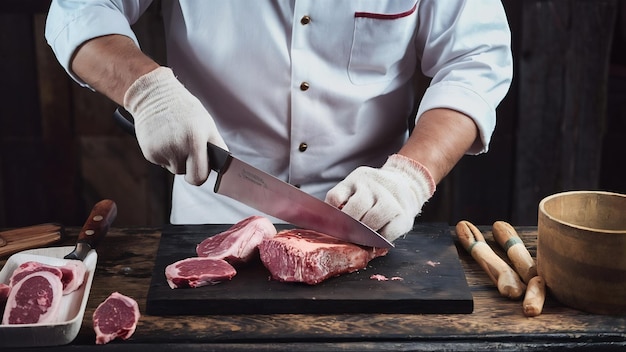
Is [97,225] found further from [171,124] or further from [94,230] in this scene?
[171,124]

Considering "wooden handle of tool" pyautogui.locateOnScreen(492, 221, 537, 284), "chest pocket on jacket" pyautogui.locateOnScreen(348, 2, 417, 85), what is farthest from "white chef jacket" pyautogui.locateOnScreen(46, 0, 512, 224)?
"wooden handle of tool" pyautogui.locateOnScreen(492, 221, 537, 284)

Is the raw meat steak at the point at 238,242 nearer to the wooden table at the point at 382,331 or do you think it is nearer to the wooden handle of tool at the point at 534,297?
the wooden table at the point at 382,331

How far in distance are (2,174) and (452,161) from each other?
269 centimetres

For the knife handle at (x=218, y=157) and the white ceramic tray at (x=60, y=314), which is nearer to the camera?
the white ceramic tray at (x=60, y=314)

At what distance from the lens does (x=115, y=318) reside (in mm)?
1770

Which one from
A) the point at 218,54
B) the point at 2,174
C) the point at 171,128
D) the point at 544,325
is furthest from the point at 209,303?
the point at 2,174

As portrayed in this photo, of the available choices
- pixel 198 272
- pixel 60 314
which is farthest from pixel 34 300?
pixel 198 272

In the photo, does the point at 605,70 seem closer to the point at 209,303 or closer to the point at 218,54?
the point at 218,54

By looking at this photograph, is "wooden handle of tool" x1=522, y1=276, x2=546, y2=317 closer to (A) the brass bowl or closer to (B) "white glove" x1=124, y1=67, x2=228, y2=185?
(A) the brass bowl

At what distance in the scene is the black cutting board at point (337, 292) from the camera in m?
1.86

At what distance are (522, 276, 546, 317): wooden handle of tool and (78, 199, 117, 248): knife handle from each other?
1.13m

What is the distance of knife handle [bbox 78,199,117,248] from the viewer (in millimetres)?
2164

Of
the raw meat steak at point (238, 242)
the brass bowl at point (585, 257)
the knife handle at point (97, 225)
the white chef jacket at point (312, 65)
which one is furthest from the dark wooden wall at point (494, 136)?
the brass bowl at point (585, 257)

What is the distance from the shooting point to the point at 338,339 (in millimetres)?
1747
